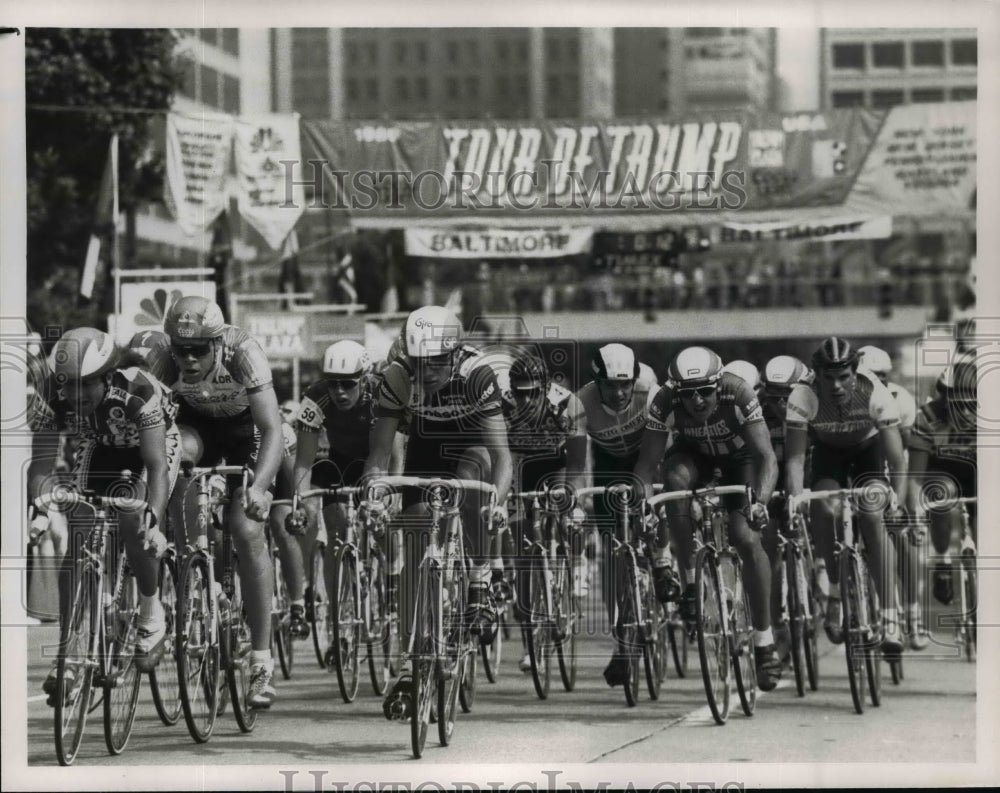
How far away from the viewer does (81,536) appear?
961cm

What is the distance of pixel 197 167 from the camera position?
9961mm

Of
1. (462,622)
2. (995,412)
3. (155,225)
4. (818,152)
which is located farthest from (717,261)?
(155,225)

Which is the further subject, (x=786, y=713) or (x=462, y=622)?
(x=786, y=713)

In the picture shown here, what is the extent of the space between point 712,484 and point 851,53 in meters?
2.16

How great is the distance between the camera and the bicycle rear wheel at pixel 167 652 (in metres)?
9.82

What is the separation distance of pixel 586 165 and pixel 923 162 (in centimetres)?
156

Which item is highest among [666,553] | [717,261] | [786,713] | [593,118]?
[593,118]

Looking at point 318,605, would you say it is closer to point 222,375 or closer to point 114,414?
point 222,375

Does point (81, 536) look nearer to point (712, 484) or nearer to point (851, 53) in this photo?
point (712, 484)

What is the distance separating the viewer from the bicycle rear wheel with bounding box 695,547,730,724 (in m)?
10.2

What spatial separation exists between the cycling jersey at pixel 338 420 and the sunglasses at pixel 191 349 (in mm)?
655

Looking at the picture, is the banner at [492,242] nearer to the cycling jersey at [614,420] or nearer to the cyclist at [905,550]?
the cycling jersey at [614,420]

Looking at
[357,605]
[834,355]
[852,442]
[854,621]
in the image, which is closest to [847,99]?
[834,355]

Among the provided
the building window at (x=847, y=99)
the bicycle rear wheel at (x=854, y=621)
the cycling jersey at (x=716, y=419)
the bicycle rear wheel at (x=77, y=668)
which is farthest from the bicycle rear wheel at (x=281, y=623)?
the building window at (x=847, y=99)
